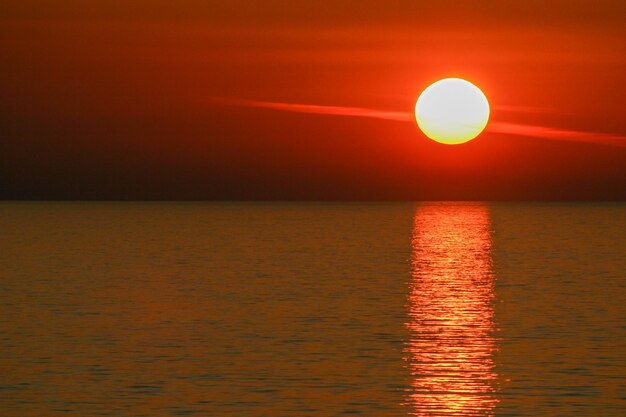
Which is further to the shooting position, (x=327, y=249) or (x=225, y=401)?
(x=327, y=249)

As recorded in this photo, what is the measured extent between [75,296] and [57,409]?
28203mm

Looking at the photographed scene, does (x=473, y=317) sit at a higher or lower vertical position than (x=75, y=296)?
lower

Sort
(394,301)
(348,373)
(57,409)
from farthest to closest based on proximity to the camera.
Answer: (394,301) < (348,373) < (57,409)

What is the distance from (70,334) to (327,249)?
71.2 m

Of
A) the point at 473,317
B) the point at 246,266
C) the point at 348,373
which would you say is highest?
the point at 246,266

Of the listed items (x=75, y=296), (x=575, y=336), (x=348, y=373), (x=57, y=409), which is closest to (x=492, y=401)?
(x=348, y=373)

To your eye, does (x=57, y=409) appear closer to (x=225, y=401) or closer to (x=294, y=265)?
(x=225, y=401)

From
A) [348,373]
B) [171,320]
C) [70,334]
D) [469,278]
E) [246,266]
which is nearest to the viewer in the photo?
[348,373]

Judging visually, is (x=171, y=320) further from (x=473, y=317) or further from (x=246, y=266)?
(x=246, y=266)

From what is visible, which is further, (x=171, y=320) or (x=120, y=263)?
(x=120, y=263)

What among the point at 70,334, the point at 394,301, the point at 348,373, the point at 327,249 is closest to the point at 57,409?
the point at 348,373

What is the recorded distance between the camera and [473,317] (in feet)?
138

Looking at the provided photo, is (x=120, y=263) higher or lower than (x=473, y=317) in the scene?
higher

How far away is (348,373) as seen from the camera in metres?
28.6
